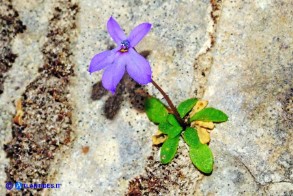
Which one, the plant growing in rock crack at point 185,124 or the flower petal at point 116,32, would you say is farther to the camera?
the plant growing in rock crack at point 185,124

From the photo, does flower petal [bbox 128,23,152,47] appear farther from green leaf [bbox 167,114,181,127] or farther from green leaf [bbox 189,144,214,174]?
green leaf [bbox 189,144,214,174]

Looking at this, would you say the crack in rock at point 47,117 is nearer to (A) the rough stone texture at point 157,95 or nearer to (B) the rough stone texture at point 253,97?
(A) the rough stone texture at point 157,95

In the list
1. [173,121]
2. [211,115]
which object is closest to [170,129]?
[173,121]

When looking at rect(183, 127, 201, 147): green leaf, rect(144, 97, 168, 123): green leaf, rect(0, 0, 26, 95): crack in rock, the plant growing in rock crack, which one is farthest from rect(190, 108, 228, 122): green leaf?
rect(0, 0, 26, 95): crack in rock

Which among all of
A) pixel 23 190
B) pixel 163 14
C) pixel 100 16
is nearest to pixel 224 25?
pixel 163 14

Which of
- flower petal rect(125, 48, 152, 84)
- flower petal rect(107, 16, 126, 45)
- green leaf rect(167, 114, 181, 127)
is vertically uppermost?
flower petal rect(107, 16, 126, 45)

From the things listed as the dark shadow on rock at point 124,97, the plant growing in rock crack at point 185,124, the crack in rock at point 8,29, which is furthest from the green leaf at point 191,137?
the crack in rock at point 8,29
